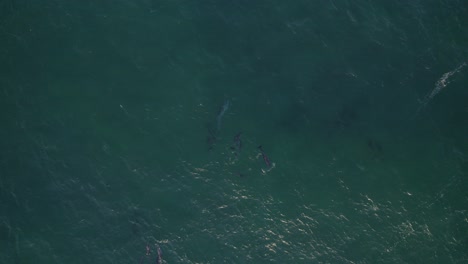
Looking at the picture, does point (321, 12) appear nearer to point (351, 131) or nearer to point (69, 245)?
point (351, 131)

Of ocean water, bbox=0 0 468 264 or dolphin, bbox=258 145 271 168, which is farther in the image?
dolphin, bbox=258 145 271 168

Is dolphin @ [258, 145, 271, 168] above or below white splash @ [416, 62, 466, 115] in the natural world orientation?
below

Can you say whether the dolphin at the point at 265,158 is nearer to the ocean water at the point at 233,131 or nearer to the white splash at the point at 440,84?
the ocean water at the point at 233,131

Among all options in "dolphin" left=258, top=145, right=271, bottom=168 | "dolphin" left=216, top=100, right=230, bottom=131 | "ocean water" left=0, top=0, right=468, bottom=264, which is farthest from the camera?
"dolphin" left=216, top=100, right=230, bottom=131

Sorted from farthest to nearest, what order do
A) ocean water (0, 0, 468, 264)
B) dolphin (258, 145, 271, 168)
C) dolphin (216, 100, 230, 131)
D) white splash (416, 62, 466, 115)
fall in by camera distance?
white splash (416, 62, 466, 115) < dolphin (216, 100, 230, 131) < dolphin (258, 145, 271, 168) < ocean water (0, 0, 468, 264)

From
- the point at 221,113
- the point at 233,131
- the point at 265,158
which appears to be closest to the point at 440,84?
the point at 265,158

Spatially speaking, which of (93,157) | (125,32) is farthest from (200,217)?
(125,32)

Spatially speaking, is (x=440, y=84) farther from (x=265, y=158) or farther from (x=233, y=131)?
(x=233, y=131)

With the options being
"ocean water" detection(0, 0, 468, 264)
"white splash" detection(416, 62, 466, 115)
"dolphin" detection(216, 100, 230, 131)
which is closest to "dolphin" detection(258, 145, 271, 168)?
"ocean water" detection(0, 0, 468, 264)

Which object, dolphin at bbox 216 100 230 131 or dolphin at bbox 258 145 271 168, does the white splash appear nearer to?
dolphin at bbox 258 145 271 168
